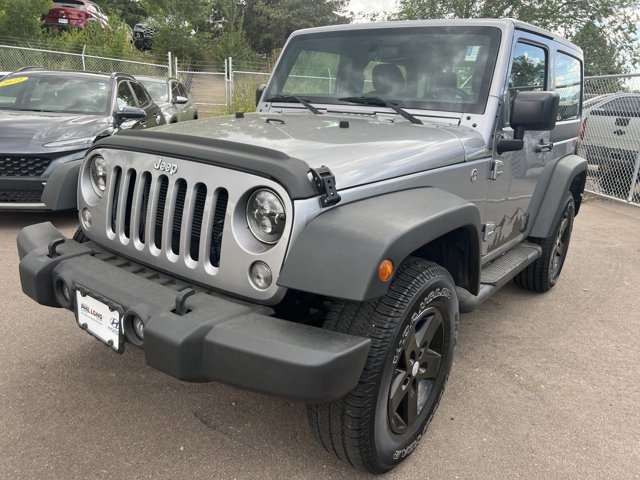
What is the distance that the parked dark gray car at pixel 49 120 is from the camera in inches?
214

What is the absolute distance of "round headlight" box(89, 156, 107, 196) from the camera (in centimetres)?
267

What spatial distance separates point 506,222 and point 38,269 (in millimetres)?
2757

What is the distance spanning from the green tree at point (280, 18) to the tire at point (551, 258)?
35.0 m

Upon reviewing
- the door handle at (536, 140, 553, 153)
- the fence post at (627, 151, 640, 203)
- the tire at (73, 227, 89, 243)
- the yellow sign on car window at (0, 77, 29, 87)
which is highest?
the yellow sign on car window at (0, 77, 29, 87)

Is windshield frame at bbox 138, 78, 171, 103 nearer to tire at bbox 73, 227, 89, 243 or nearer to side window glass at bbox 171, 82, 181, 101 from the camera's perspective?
side window glass at bbox 171, 82, 181, 101

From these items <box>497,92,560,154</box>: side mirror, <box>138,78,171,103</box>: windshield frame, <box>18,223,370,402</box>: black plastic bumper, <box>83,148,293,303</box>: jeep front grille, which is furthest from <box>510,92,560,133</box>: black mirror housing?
<box>138,78,171,103</box>: windshield frame

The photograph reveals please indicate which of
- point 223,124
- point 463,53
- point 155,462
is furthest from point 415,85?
point 155,462

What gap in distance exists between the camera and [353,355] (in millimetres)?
1818

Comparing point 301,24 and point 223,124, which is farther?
point 301,24

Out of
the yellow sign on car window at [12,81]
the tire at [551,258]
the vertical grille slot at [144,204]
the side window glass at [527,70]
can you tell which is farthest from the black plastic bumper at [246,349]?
the yellow sign on car window at [12,81]

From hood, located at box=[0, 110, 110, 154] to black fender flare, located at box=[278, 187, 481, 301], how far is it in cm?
458

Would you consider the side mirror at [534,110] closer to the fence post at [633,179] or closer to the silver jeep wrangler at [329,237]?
the silver jeep wrangler at [329,237]

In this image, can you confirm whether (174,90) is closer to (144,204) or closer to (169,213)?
(144,204)

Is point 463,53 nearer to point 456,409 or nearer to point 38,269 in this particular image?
point 456,409
